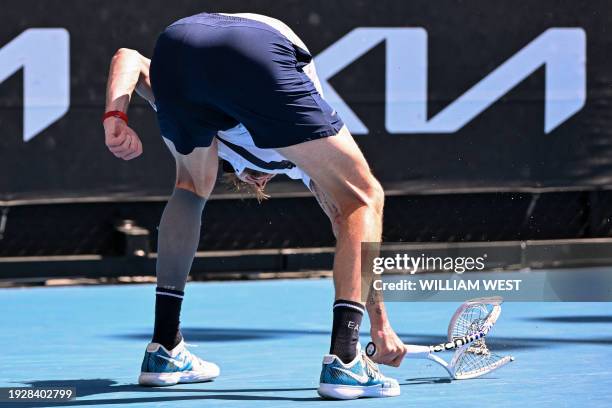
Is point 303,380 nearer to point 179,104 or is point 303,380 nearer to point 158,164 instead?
point 179,104

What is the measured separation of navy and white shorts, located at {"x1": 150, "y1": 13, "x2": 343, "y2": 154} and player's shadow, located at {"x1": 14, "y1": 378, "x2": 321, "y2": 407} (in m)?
0.80

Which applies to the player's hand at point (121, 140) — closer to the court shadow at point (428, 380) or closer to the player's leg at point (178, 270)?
the player's leg at point (178, 270)

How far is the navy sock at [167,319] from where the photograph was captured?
4.56 m

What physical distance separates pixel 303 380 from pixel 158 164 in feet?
11.6

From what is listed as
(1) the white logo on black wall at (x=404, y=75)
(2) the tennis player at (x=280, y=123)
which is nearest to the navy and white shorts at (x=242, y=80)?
(2) the tennis player at (x=280, y=123)

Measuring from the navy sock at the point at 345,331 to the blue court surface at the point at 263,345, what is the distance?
154 millimetres

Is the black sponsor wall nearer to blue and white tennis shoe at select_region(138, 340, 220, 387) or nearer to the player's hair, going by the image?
the player's hair

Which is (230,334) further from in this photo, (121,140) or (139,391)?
(121,140)

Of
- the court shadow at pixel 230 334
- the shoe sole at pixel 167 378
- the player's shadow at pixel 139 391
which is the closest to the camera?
the player's shadow at pixel 139 391

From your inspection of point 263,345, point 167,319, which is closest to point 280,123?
point 167,319

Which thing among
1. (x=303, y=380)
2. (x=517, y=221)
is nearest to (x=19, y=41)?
(x=517, y=221)

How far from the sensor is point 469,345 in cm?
460

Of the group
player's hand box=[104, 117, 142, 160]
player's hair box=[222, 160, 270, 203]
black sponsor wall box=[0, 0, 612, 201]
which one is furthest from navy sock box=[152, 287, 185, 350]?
black sponsor wall box=[0, 0, 612, 201]

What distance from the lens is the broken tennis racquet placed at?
4.56 m
